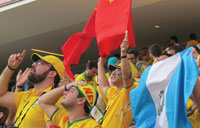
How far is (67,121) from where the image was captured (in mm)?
4020

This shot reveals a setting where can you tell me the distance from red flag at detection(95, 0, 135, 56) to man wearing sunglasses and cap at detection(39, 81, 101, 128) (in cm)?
112

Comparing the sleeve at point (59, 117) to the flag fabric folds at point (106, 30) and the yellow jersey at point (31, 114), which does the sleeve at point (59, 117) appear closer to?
the yellow jersey at point (31, 114)

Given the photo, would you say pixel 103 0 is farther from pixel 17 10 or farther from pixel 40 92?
pixel 17 10

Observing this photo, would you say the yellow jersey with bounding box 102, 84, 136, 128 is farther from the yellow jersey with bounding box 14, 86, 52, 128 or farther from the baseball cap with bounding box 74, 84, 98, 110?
the yellow jersey with bounding box 14, 86, 52, 128

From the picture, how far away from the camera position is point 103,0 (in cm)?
545

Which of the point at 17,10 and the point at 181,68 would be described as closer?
the point at 181,68

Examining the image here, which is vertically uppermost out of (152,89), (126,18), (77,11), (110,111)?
(77,11)

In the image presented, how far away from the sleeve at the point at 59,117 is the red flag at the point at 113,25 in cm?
118

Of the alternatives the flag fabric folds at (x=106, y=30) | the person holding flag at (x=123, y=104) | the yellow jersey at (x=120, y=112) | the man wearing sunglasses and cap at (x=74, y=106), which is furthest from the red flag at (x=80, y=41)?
the man wearing sunglasses and cap at (x=74, y=106)

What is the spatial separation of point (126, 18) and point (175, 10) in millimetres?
5908

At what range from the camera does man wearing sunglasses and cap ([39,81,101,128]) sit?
3.73m

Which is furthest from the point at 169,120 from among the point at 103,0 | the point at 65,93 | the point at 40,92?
the point at 103,0

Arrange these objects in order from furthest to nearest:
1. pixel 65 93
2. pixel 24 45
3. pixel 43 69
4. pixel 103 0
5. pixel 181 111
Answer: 1. pixel 24 45
2. pixel 103 0
3. pixel 43 69
4. pixel 65 93
5. pixel 181 111

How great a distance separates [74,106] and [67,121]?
0.30 metres
